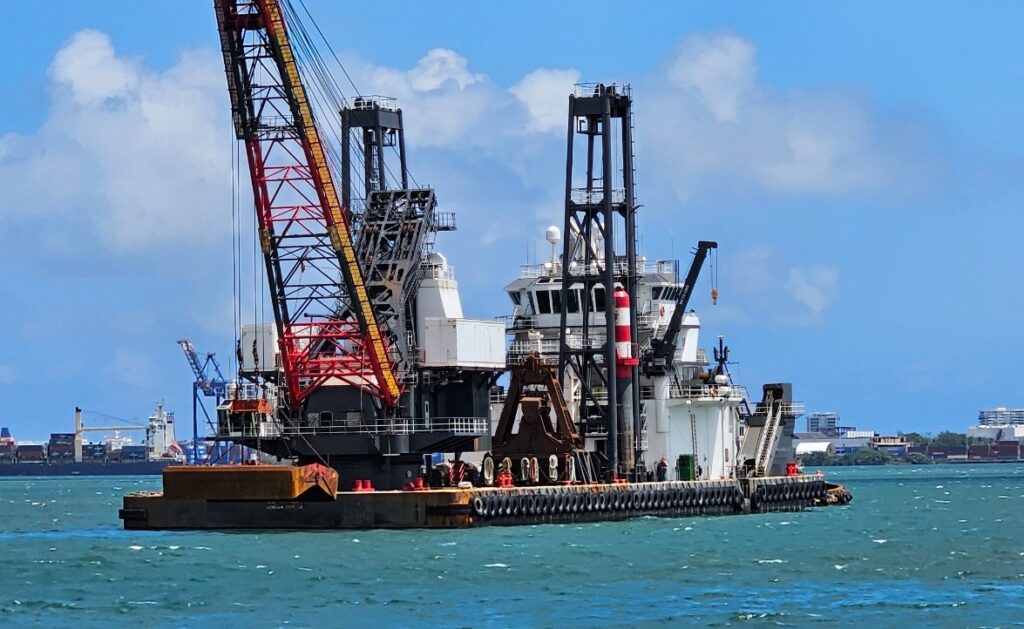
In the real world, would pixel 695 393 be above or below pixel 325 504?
above

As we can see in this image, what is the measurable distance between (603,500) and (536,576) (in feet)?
51.9

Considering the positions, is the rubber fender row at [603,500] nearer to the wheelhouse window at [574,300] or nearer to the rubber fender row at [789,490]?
the rubber fender row at [789,490]

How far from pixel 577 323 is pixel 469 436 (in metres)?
8.51

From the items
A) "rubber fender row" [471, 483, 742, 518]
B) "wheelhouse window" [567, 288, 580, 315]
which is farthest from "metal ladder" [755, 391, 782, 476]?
"wheelhouse window" [567, 288, 580, 315]

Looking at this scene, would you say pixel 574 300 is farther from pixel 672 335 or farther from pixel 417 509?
pixel 417 509

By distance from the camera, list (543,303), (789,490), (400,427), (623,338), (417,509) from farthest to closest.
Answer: (789,490) → (543,303) → (623,338) → (400,427) → (417,509)

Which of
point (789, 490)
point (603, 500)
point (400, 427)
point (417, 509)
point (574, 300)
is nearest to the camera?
point (417, 509)

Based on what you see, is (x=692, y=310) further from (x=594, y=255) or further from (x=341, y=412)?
(x=341, y=412)

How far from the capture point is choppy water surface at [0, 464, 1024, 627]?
128 feet

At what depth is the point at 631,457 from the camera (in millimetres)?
64562

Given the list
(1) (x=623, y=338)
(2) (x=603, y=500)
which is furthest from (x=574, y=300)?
(2) (x=603, y=500)

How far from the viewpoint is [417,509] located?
56.4 meters

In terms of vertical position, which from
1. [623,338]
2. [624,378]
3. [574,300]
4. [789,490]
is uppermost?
[574,300]

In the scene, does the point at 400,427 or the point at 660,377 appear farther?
the point at 660,377
